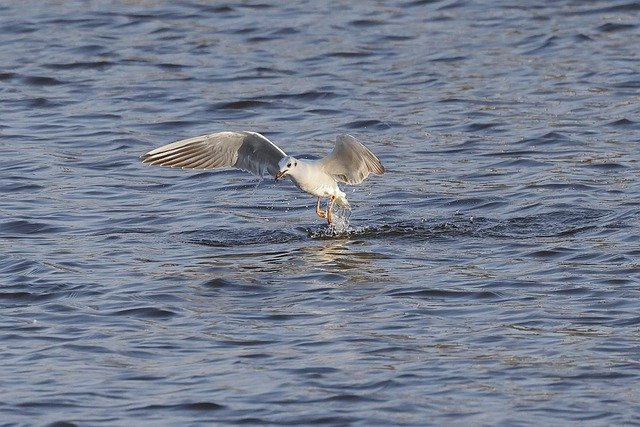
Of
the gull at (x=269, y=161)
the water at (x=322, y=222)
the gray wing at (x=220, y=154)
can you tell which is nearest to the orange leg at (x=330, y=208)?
the gull at (x=269, y=161)

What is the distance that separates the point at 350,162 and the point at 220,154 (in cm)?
107

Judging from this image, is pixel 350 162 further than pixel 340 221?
No

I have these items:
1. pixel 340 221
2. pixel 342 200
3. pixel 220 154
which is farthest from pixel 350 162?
pixel 220 154

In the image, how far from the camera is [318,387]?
746cm

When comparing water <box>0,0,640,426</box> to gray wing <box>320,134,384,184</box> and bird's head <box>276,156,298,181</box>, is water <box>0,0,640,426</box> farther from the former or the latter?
bird's head <box>276,156,298,181</box>

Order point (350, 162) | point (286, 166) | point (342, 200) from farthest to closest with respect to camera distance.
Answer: point (342, 200) → point (350, 162) → point (286, 166)

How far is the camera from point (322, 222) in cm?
1158

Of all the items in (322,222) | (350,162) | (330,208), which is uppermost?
(350,162)

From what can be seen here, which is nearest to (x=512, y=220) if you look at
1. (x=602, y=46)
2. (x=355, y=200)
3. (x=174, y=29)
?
(x=355, y=200)

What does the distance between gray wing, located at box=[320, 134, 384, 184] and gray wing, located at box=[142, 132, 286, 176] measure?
0.41 m

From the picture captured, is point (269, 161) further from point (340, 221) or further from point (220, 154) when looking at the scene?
point (340, 221)

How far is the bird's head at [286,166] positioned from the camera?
10.7 meters

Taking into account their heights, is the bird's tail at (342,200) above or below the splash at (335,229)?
above

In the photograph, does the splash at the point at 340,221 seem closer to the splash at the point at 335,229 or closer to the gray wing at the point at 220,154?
the splash at the point at 335,229
